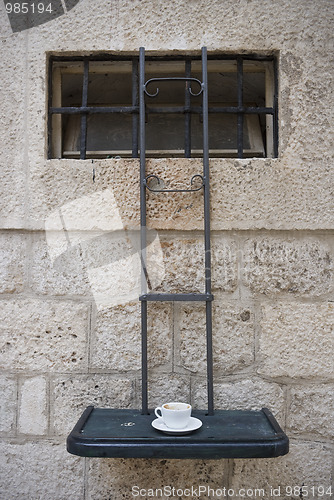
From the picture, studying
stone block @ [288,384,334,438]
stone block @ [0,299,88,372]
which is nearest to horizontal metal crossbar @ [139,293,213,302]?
stone block @ [0,299,88,372]

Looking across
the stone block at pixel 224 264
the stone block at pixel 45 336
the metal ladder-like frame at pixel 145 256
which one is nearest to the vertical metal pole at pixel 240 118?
the metal ladder-like frame at pixel 145 256

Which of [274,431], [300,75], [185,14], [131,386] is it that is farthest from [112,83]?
[274,431]

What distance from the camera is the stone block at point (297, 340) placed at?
1.51 metres

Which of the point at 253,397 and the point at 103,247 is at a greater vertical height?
the point at 103,247

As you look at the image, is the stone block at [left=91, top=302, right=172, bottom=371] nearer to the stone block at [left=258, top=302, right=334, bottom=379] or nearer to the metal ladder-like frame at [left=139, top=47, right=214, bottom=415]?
the metal ladder-like frame at [left=139, top=47, right=214, bottom=415]

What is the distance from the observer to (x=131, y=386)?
1.52m

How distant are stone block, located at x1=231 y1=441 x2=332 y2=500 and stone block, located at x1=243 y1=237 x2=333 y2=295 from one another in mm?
561

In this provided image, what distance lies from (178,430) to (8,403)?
0.67 meters

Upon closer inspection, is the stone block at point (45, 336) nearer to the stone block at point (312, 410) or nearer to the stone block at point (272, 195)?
the stone block at point (272, 195)

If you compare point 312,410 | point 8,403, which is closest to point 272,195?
point 312,410

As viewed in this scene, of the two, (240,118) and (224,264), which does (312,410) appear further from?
(240,118)

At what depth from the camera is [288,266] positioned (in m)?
1.53

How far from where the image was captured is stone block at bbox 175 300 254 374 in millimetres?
1520

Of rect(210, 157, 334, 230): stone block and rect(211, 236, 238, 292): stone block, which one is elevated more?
rect(210, 157, 334, 230): stone block
